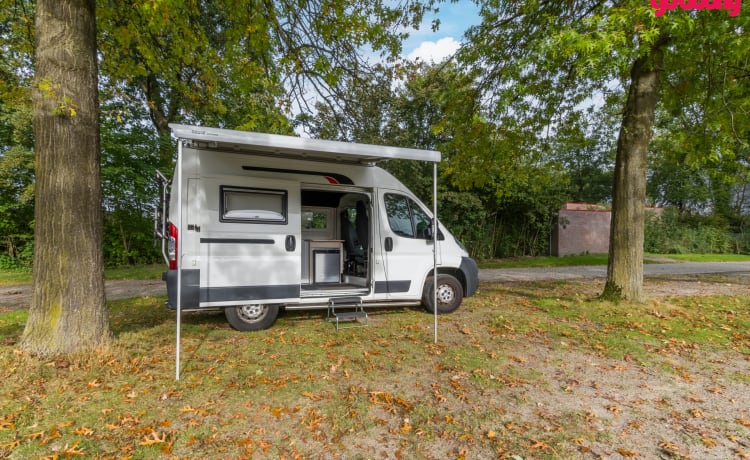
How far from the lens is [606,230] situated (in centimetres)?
1934

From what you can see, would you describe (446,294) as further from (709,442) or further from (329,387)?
(709,442)

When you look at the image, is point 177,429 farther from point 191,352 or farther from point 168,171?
point 168,171

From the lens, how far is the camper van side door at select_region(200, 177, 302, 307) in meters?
5.11

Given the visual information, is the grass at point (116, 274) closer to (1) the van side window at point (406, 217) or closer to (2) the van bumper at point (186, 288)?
(2) the van bumper at point (186, 288)

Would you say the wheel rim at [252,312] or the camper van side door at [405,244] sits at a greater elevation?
the camper van side door at [405,244]

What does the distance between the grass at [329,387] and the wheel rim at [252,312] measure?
0.78 feet

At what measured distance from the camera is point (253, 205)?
17.8 ft

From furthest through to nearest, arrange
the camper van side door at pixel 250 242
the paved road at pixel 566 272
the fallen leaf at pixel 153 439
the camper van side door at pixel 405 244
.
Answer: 1. the paved road at pixel 566 272
2. the camper van side door at pixel 405 244
3. the camper van side door at pixel 250 242
4. the fallen leaf at pixel 153 439

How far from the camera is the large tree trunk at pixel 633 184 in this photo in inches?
261

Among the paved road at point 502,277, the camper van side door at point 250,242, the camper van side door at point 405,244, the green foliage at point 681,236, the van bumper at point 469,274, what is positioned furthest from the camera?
the green foliage at point 681,236

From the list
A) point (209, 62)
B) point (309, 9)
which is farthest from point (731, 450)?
point (209, 62)

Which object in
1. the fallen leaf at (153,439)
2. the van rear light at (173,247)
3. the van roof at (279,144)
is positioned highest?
the van roof at (279,144)

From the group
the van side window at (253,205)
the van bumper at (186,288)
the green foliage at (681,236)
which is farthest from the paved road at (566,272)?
the van bumper at (186,288)

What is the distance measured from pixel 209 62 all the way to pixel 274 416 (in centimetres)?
630
